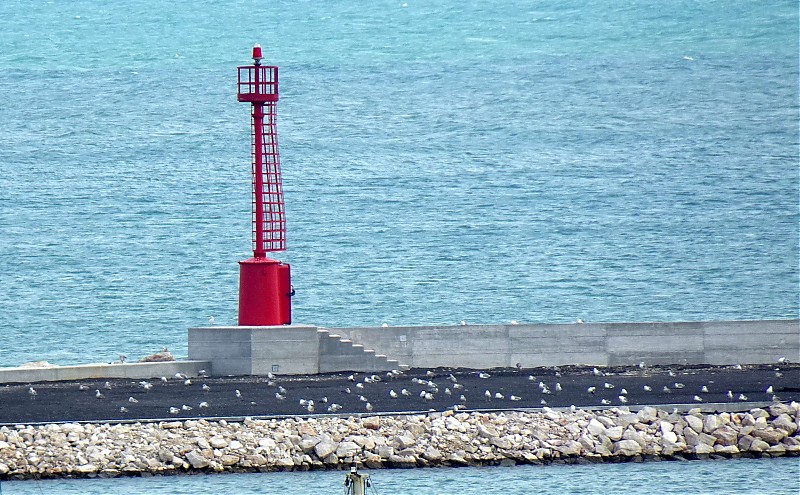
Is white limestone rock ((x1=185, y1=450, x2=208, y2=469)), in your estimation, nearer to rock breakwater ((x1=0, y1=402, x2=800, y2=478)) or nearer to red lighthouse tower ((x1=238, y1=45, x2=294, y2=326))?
rock breakwater ((x1=0, y1=402, x2=800, y2=478))

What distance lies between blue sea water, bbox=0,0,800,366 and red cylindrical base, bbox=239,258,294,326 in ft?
45.4

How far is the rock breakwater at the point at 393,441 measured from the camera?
645 inches

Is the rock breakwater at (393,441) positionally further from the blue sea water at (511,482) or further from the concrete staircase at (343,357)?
the concrete staircase at (343,357)

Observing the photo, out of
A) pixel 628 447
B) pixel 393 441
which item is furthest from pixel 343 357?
pixel 628 447

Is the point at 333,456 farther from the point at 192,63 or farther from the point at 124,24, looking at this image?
the point at 124,24

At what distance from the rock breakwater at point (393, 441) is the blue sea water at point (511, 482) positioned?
111 millimetres

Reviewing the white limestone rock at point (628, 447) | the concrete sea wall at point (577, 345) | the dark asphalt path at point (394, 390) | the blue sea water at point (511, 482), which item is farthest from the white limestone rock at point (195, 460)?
the concrete sea wall at point (577, 345)

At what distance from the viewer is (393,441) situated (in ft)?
54.9

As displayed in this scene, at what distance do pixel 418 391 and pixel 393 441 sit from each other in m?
2.30

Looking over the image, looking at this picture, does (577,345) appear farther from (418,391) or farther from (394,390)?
(394,390)

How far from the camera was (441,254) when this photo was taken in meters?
51.2

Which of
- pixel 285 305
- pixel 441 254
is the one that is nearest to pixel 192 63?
pixel 441 254

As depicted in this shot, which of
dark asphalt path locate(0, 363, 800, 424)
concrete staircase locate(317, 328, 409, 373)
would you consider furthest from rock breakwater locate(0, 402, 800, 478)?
concrete staircase locate(317, 328, 409, 373)

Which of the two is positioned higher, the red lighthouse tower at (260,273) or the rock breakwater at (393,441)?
the red lighthouse tower at (260,273)
